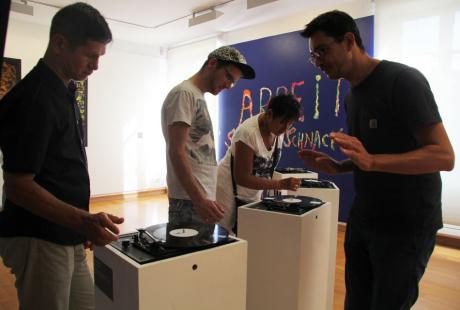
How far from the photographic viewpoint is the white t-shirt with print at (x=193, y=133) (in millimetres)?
1418

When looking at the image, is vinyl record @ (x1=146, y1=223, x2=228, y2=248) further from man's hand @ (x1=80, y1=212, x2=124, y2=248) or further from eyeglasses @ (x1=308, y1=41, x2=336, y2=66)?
eyeglasses @ (x1=308, y1=41, x2=336, y2=66)

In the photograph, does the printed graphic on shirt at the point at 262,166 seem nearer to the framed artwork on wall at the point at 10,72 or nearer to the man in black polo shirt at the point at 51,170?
the man in black polo shirt at the point at 51,170

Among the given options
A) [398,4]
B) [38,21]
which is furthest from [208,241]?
[38,21]

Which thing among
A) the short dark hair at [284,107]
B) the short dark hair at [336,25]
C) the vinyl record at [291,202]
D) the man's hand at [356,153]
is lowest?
the vinyl record at [291,202]

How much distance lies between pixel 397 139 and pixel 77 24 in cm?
102

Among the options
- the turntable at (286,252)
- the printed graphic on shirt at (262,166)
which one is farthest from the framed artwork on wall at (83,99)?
the turntable at (286,252)

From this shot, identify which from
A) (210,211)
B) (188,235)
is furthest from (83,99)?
(188,235)

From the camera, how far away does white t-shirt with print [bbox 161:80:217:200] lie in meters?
1.42

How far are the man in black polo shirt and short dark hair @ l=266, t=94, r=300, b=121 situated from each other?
1.03m

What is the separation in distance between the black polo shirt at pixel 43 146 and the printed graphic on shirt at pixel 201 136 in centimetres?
50

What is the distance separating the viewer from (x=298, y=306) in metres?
1.54

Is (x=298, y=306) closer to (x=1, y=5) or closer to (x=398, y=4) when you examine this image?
(x=1, y=5)

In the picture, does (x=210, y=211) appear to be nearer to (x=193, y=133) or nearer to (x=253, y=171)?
(x=193, y=133)

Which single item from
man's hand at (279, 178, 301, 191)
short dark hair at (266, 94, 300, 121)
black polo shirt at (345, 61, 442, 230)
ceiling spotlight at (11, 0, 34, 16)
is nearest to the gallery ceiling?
ceiling spotlight at (11, 0, 34, 16)
